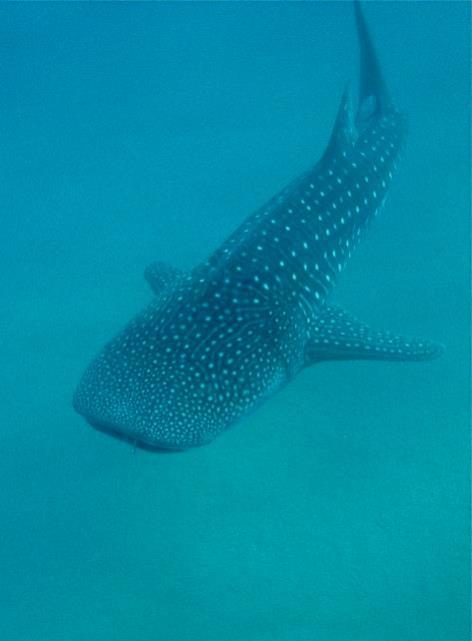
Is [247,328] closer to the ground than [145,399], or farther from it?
farther from it

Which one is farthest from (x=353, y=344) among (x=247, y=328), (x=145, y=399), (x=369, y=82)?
(x=369, y=82)

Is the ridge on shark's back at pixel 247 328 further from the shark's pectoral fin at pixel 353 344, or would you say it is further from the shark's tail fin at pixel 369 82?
the shark's tail fin at pixel 369 82

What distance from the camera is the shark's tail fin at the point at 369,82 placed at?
788 centimetres

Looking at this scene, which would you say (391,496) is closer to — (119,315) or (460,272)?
(460,272)

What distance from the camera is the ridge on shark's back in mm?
3887

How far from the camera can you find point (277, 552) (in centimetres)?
543

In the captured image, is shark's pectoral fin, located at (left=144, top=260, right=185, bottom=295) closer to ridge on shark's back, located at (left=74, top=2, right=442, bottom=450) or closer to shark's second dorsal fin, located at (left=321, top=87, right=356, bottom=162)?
ridge on shark's back, located at (left=74, top=2, right=442, bottom=450)

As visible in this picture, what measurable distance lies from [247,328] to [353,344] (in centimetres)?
132

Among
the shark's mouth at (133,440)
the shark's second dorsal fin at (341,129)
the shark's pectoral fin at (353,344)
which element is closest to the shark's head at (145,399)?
the shark's mouth at (133,440)

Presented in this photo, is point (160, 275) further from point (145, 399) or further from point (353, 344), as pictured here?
point (145, 399)

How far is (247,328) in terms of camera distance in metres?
4.40

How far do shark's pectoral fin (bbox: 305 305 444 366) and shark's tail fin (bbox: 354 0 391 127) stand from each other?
3.47 meters

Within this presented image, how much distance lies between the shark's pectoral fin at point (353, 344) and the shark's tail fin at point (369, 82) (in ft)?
11.4

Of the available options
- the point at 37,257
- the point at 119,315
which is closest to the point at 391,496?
the point at 119,315
